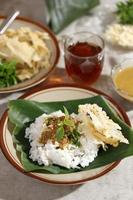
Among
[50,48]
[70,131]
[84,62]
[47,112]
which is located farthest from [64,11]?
[70,131]

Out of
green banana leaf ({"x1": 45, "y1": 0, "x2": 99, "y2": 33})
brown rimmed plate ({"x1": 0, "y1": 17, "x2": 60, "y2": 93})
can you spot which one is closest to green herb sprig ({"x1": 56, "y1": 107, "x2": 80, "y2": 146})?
brown rimmed plate ({"x1": 0, "y1": 17, "x2": 60, "y2": 93})

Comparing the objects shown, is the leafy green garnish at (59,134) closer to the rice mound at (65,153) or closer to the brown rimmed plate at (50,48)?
the rice mound at (65,153)

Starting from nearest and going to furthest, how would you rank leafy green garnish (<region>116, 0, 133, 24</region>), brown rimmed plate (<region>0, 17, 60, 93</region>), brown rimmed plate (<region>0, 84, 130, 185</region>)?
brown rimmed plate (<region>0, 84, 130, 185</region>) < brown rimmed plate (<region>0, 17, 60, 93</region>) < leafy green garnish (<region>116, 0, 133, 24</region>)

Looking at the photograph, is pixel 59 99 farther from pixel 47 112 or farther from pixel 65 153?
pixel 65 153

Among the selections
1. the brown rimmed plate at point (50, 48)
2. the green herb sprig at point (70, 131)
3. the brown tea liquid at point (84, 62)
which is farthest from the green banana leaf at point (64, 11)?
the green herb sprig at point (70, 131)

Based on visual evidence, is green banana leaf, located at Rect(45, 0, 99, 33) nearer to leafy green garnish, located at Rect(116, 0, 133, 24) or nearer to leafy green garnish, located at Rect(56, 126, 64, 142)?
leafy green garnish, located at Rect(116, 0, 133, 24)
